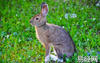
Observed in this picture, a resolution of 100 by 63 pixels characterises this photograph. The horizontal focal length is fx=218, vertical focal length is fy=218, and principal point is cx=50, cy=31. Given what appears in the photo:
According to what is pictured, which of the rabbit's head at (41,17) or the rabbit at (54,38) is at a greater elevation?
the rabbit's head at (41,17)

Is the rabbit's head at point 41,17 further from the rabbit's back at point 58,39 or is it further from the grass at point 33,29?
the grass at point 33,29

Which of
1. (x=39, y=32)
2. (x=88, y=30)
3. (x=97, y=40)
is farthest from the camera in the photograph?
(x=88, y=30)

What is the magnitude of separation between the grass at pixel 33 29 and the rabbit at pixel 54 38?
241mm

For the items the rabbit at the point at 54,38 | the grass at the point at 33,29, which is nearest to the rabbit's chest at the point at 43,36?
the rabbit at the point at 54,38

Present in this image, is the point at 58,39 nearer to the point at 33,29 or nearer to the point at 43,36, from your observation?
the point at 43,36

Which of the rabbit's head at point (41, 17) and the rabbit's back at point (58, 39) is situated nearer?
the rabbit's back at point (58, 39)

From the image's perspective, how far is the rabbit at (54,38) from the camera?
495 centimetres

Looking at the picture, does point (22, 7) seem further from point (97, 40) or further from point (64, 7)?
point (97, 40)

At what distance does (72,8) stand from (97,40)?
2265 millimetres

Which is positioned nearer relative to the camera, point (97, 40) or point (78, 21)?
point (97, 40)

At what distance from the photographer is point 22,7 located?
26.2 feet

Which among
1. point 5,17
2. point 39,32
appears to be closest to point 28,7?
point 5,17

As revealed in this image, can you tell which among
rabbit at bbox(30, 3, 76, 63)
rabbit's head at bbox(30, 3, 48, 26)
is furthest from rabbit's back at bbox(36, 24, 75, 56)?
rabbit's head at bbox(30, 3, 48, 26)

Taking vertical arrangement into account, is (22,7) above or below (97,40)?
above
